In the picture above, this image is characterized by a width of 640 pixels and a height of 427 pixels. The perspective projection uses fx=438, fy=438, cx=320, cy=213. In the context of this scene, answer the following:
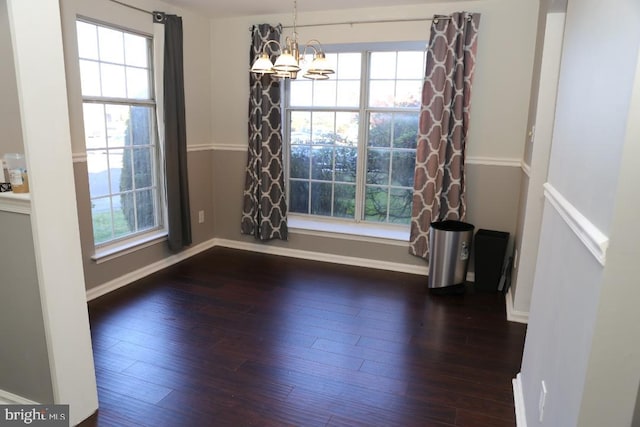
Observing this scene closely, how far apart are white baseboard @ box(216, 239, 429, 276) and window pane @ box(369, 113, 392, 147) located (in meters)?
1.18

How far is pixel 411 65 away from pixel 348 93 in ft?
2.18

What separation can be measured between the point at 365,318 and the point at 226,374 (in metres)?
1.17

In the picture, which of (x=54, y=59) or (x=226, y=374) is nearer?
(x=54, y=59)

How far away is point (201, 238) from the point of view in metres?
4.80

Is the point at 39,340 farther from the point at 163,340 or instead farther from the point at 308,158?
the point at 308,158

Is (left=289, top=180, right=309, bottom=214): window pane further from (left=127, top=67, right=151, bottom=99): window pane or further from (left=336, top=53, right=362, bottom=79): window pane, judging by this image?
(left=127, top=67, right=151, bottom=99): window pane

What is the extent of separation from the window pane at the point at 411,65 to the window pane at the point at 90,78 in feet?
8.73

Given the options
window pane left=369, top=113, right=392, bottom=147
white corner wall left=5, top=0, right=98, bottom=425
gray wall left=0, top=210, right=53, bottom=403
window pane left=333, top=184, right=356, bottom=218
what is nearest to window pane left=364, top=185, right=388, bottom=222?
window pane left=333, top=184, right=356, bottom=218

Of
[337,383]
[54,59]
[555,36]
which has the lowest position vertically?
Answer: [337,383]

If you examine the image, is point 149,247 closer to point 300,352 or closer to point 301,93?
point 300,352

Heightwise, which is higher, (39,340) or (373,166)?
(373,166)

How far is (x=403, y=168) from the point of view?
4.36 meters

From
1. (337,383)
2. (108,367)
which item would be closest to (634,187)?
(337,383)

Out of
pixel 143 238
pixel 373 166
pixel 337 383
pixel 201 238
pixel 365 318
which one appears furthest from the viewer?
pixel 201 238
